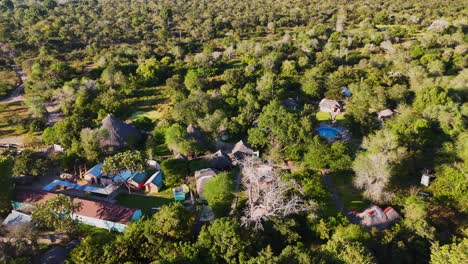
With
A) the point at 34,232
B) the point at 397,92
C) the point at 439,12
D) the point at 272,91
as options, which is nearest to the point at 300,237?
A: the point at 34,232

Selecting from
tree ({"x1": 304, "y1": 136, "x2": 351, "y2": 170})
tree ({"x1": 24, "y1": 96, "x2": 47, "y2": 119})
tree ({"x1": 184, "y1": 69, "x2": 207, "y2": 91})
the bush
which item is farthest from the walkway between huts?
tree ({"x1": 24, "y1": 96, "x2": 47, "y2": 119})

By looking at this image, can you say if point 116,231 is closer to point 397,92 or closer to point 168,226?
point 168,226

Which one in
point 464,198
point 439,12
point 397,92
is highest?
point 439,12

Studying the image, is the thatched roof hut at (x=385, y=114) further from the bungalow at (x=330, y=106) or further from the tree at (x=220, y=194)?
the tree at (x=220, y=194)

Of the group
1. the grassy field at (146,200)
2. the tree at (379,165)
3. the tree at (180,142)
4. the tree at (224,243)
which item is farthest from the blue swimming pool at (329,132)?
the tree at (224,243)

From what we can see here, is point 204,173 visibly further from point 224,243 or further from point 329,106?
point 329,106

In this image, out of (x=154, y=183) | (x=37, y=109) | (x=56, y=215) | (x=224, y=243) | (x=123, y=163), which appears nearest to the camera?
(x=224, y=243)

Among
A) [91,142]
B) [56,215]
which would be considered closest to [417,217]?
[56,215]
